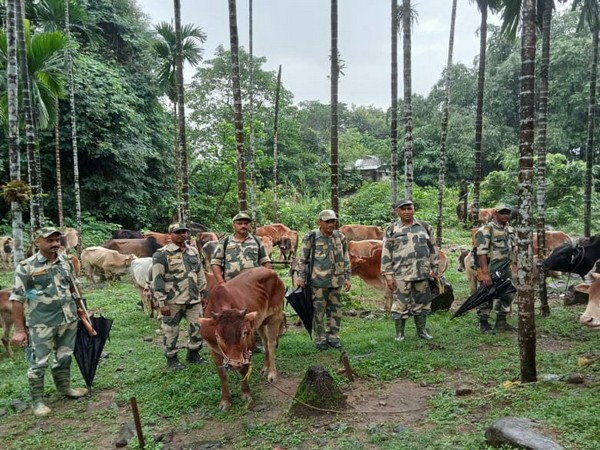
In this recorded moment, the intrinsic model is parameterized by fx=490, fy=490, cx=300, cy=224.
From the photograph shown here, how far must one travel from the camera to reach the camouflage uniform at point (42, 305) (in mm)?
5328

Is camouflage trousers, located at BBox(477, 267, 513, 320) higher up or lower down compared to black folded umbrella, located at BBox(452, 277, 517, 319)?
lower down

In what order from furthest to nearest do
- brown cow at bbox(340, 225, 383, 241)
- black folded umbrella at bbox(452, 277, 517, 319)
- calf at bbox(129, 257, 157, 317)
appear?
brown cow at bbox(340, 225, 383, 241), calf at bbox(129, 257, 157, 317), black folded umbrella at bbox(452, 277, 517, 319)

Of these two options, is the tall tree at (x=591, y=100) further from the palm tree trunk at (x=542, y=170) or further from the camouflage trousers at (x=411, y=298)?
the camouflage trousers at (x=411, y=298)

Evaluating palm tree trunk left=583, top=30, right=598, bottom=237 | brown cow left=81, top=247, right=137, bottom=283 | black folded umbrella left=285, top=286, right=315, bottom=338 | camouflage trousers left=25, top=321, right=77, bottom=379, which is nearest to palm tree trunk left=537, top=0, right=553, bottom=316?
palm tree trunk left=583, top=30, right=598, bottom=237

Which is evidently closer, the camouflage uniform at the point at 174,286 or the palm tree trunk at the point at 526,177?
the palm tree trunk at the point at 526,177

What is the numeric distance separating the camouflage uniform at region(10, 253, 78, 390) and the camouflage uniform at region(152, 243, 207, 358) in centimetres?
111

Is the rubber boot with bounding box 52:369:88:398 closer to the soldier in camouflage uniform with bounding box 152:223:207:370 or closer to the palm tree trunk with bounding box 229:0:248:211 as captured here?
the soldier in camouflage uniform with bounding box 152:223:207:370

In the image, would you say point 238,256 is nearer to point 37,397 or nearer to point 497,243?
point 37,397

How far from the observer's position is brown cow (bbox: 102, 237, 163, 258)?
14125mm

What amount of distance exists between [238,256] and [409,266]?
241 centimetres

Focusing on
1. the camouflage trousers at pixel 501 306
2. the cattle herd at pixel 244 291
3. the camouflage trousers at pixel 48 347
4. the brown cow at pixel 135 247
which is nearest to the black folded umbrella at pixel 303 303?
the cattle herd at pixel 244 291

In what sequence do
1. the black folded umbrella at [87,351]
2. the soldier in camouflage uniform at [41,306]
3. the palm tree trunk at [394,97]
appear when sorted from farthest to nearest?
1. the palm tree trunk at [394,97]
2. the black folded umbrella at [87,351]
3. the soldier in camouflage uniform at [41,306]

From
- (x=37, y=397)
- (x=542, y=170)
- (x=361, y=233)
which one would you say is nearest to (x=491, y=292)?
(x=542, y=170)

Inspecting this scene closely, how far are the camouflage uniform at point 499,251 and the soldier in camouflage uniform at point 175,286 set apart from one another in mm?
4149
